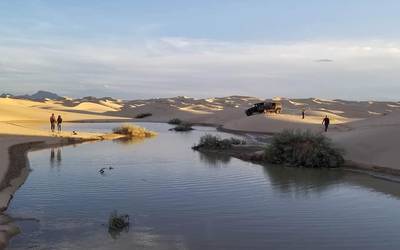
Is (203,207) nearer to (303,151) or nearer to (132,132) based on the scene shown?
(303,151)

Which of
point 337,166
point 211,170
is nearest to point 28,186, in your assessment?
point 211,170

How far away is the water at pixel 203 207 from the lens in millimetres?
12078

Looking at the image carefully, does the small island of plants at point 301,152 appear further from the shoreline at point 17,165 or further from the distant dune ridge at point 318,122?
the shoreline at point 17,165

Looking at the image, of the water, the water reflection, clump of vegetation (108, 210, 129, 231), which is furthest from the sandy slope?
clump of vegetation (108, 210, 129, 231)

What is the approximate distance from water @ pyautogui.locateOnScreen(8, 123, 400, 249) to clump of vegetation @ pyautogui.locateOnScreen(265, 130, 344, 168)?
1.41 meters

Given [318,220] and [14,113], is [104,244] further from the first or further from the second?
[14,113]

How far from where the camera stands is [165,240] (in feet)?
39.4

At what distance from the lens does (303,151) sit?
26.5m

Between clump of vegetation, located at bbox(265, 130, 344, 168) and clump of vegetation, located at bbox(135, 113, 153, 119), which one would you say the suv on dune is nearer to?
clump of vegetation, located at bbox(135, 113, 153, 119)

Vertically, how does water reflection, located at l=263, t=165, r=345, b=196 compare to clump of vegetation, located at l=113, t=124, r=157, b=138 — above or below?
below

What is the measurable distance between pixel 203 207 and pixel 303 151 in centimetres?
1218

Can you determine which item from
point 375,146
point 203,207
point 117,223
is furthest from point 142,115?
point 117,223

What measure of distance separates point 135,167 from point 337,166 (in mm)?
9080

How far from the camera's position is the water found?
476 inches
